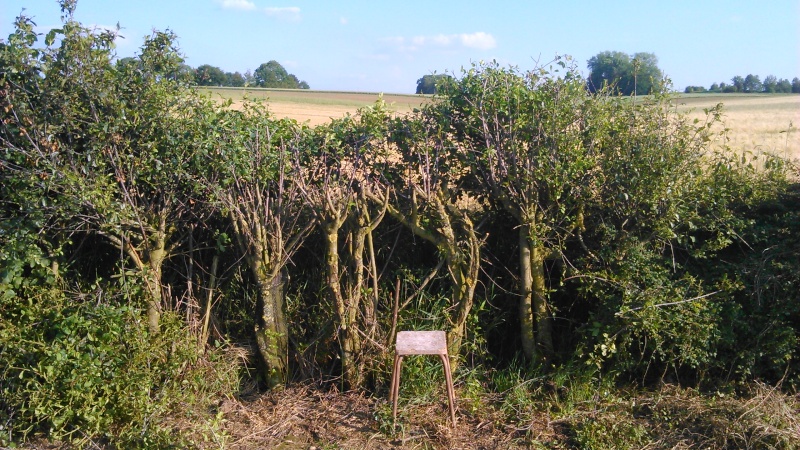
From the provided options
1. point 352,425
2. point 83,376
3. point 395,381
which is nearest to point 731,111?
point 395,381

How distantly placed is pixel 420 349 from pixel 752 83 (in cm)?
4286

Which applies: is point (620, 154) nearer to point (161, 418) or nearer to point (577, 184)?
point (577, 184)

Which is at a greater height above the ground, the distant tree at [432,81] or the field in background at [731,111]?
the distant tree at [432,81]

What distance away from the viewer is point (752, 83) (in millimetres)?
41406

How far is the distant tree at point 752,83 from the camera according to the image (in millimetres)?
41000

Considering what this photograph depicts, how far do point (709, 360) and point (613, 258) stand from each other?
110 cm

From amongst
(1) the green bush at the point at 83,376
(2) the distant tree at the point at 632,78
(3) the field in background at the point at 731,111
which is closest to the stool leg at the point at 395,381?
(1) the green bush at the point at 83,376

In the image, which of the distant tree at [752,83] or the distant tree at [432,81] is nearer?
the distant tree at [432,81]

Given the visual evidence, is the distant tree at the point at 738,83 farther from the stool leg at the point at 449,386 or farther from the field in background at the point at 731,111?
the stool leg at the point at 449,386

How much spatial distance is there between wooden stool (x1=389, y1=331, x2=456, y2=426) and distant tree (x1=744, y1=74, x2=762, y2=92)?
41.3 meters

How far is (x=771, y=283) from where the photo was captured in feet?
18.8

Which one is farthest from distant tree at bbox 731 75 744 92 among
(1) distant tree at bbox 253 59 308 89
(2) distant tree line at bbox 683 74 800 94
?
(1) distant tree at bbox 253 59 308 89

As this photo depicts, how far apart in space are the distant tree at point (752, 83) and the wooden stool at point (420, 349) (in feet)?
136

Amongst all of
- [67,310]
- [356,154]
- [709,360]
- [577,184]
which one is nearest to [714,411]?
[709,360]
